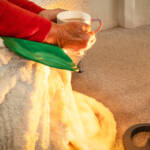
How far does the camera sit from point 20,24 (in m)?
0.63

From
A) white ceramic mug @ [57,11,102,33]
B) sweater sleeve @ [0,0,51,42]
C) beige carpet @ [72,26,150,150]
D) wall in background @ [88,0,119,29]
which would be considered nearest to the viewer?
sweater sleeve @ [0,0,51,42]

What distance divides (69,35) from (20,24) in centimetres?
13

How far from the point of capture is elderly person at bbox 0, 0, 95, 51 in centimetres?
63

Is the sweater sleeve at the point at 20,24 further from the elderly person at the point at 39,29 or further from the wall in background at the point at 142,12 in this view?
the wall in background at the point at 142,12

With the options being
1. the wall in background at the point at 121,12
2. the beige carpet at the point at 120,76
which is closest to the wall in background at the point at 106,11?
the wall in background at the point at 121,12

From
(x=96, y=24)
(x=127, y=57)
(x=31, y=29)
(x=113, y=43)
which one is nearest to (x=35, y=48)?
(x=31, y=29)

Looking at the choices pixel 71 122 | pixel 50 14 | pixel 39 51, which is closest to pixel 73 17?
pixel 50 14

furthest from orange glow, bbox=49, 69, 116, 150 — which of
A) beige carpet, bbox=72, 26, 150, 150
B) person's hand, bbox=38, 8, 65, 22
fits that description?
person's hand, bbox=38, 8, 65, 22

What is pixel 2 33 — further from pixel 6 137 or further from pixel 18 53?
pixel 6 137

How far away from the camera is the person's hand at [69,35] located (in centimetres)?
67

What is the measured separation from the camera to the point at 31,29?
642mm

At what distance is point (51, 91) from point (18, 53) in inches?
5.7

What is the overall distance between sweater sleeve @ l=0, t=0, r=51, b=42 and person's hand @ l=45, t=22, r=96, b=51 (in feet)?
0.07

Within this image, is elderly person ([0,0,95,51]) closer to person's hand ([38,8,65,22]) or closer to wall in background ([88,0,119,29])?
person's hand ([38,8,65,22])
